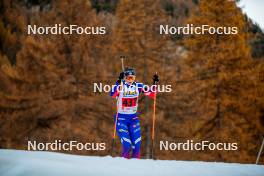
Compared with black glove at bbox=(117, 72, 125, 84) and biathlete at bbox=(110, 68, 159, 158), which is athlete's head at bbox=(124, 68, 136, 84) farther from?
black glove at bbox=(117, 72, 125, 84)

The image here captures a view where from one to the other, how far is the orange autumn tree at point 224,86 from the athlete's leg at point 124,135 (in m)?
11.1

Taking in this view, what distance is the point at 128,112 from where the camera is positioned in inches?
316

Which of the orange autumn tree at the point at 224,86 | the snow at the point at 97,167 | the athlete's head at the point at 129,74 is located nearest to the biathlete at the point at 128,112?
the athlete's head at the point at 129,74

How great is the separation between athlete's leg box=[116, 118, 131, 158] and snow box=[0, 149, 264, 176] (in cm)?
315

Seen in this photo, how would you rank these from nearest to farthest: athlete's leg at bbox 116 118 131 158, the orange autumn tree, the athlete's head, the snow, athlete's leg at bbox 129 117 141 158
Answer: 1. the snow
2. athlete's leg at bbox 116 118 131 158
3. athlete's leg at bbox 129 117 141 158
4. the athlete's head
5. the orange autumn tree

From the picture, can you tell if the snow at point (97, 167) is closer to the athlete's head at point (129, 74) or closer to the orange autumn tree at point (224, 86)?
the athlete's head at point (129, 74)

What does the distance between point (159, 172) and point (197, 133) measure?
14.9m

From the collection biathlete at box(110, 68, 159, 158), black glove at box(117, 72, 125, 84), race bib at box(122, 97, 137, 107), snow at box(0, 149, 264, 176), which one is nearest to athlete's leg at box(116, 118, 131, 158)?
biathlete at box(110, 68, 159, 158)

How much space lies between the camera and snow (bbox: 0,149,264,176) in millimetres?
3863

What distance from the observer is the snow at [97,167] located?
386cm

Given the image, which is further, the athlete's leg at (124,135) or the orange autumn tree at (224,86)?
the orange autumn tree at (224,86)

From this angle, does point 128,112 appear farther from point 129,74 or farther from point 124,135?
point 129,74

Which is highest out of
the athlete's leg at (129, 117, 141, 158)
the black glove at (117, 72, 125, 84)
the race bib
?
the black glove at (117, 72, 125, 84)

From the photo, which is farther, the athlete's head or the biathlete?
the athlete's head
